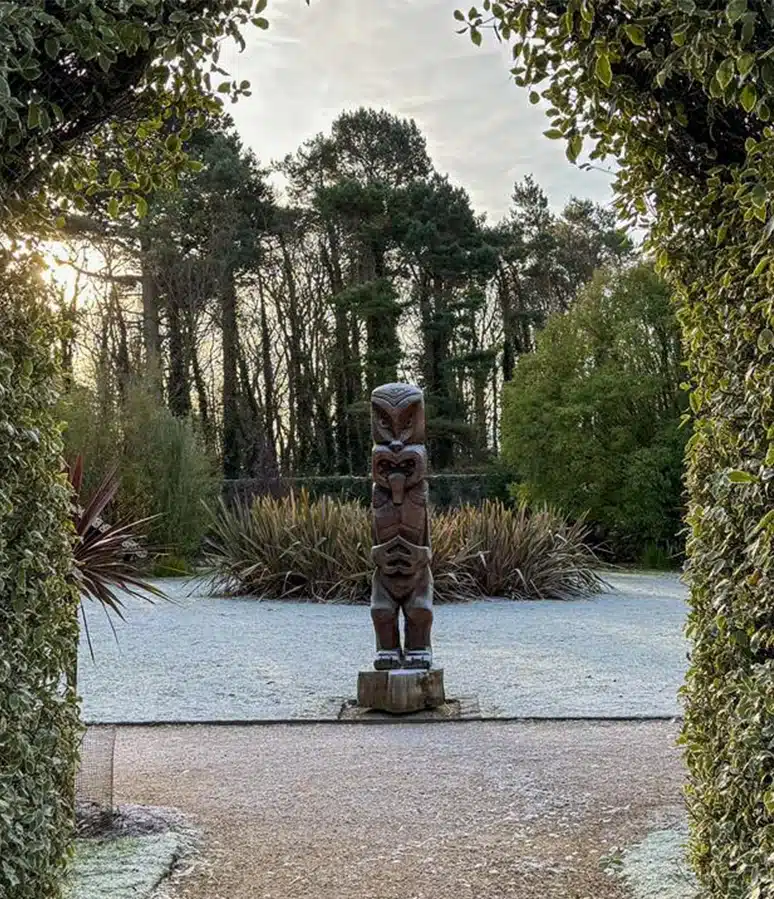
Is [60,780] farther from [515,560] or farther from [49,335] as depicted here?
[515,560]

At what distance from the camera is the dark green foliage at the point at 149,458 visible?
49.5 ft

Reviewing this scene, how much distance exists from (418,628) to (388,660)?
291 mm

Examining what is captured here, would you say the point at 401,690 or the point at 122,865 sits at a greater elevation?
the point at 401,690

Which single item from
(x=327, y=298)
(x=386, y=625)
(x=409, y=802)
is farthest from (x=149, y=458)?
(x=409, y=802)

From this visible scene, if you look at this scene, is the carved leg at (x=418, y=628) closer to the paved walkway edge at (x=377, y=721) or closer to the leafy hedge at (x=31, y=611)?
the paved walkway edge at (x=377, y=721)

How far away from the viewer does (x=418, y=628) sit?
643cm

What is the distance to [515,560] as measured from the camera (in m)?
12.0

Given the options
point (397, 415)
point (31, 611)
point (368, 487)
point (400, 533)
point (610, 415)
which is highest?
point (610, 415)

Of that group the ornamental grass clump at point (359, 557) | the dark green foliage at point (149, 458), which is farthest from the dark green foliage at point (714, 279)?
the dark green foliage at point (149, 458)

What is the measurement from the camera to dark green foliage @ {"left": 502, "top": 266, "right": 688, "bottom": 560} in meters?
16.0

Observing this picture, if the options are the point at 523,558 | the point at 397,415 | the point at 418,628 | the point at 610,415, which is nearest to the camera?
the point at 418,628

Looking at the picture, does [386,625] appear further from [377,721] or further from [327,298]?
[327,298]

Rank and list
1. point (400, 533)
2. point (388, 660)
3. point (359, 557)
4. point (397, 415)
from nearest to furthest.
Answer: point (388, 660)
point (400, 533)
point (397, 415)
point (359, 557)

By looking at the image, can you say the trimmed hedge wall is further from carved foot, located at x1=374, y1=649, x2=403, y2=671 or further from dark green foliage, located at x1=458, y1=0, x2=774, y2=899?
dark green foliage, located at x1=458, y1=0, x2=774, y2=899
